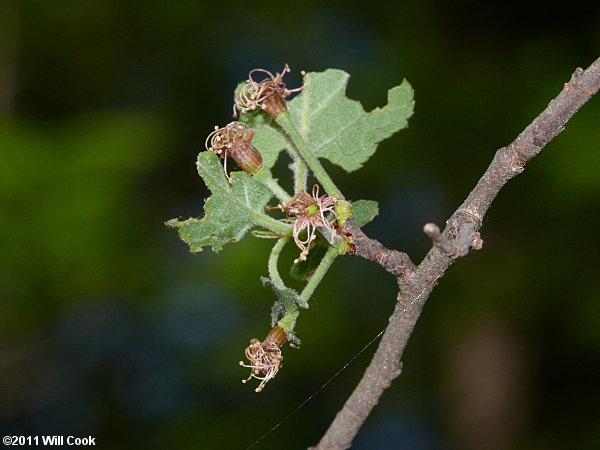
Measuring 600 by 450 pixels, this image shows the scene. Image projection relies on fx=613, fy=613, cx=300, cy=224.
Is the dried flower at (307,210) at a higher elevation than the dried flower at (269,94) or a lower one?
lower

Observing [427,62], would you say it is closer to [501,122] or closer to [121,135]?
[501,122]

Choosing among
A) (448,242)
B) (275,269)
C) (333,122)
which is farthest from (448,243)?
(333,122)

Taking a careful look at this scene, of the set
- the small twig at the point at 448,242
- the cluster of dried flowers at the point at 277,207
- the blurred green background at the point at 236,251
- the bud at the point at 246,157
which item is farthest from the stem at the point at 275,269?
the blurred green background at the point at 236,251

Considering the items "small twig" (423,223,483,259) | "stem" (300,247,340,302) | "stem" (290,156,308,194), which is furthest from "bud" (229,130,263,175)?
"small twig" (423,223,483,259)

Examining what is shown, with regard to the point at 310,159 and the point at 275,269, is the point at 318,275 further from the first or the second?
the point at 310,159

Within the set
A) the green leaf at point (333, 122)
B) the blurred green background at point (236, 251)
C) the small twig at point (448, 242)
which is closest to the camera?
the small twig at point (448, 242)

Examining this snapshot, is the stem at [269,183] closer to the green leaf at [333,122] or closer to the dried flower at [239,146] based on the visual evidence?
the dried flower at [239,146]

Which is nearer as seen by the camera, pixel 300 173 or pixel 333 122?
pixel 300 173
